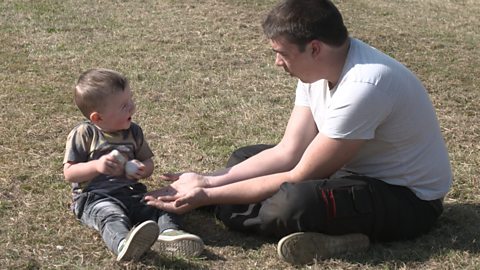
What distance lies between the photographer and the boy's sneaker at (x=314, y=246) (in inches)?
130

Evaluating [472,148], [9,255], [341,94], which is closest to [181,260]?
[9,255]

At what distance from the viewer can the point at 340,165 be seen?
3436 mm

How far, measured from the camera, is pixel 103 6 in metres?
9.49

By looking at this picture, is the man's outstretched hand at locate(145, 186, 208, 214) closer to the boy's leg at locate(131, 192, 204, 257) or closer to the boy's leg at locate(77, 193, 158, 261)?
the boy's leg at locate(131, 192, 204, 257)

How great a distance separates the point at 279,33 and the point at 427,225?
1.14 m

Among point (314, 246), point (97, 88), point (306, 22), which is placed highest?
point (306, 22)

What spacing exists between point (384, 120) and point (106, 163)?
1.25 metres

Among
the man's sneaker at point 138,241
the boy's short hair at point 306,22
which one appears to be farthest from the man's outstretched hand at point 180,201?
the boy's short hair at point 306,22

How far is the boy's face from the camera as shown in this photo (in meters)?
3.64

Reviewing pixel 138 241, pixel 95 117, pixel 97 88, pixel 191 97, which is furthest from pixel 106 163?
pixel 191 97

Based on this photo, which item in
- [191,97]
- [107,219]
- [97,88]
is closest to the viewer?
[107,219]

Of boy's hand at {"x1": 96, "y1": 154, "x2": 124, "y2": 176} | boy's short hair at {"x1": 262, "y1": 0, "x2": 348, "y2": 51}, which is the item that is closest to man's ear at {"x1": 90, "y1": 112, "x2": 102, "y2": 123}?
boy's hand at {"x1": 96, "y1": 154, "x2": 124, "y2": 176}

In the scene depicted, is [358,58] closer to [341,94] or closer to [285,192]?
[341,94]

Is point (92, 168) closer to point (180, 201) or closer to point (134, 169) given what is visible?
point (134, 169)
